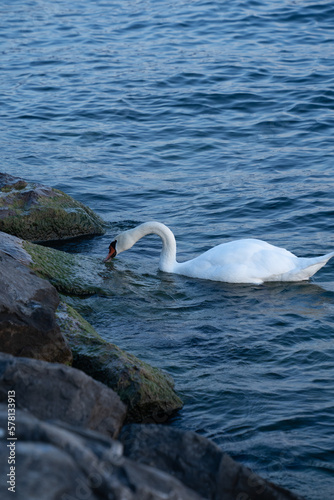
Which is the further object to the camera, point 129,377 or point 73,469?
point 129,377

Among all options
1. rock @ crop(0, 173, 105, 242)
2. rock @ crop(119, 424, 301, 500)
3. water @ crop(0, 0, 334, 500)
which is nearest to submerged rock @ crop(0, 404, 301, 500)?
rock @ crop(119, 424, 301, 500)

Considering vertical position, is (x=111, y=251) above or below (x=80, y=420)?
below

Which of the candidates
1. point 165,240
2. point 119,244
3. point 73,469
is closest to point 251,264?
point 165,240

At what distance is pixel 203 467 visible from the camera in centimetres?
349

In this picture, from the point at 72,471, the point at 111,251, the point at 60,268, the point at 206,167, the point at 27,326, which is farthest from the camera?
the point at 206,167

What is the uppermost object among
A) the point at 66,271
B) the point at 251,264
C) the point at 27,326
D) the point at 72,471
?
the point at 72,471

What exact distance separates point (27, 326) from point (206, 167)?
23.6 ft

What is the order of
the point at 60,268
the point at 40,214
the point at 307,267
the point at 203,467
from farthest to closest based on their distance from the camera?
the point at 40,214 < the point at 307,267 < the point at 60,268 < the point at 203,467

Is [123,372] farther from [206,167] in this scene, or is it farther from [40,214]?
[206,167]

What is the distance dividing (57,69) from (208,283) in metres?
10.1

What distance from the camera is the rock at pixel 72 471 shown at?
8.00 ft

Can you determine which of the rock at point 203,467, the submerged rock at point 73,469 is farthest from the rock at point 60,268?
the submerged rock at point 73,469

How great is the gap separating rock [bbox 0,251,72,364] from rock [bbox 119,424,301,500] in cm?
124

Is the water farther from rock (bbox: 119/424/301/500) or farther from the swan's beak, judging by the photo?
rock (bbox: 119/424/301/500)
